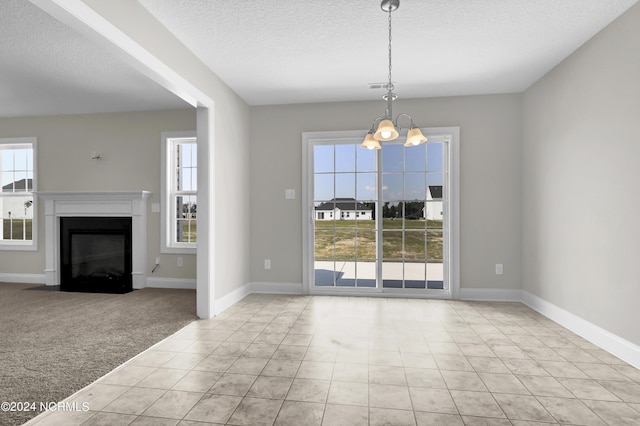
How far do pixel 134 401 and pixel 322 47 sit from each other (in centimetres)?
316

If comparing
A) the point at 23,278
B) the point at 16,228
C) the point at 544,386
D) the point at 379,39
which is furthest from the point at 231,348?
the point at 16,228

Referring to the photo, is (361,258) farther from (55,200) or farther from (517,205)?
(55,200)

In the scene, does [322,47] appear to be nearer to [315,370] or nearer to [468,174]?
[468,174]

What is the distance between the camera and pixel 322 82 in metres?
4.03

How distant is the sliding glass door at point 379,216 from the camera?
461 cm

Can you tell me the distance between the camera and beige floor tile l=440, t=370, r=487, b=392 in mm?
2199

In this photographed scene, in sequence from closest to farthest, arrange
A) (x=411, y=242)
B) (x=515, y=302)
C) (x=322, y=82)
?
(x=322, y=82)
(x=515, y=302)
(x=411, y=242)

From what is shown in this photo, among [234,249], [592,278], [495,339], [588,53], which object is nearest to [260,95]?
[234,249]

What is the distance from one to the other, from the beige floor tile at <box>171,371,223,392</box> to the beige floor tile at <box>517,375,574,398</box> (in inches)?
82.1

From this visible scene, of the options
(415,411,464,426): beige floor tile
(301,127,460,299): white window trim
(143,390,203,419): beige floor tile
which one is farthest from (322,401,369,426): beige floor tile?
(301,127,460,299): white window trim

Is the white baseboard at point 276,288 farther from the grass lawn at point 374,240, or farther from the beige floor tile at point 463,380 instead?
the beige floor tile at point 463,380

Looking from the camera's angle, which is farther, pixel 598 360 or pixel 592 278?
pixel 592 278

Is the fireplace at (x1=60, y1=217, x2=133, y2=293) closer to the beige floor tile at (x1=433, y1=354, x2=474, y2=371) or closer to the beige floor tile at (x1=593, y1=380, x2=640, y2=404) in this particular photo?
the beige floor tile at (x1=433, y1=354, x2=474, y2=371)

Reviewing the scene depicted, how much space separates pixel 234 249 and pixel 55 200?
3248mm
